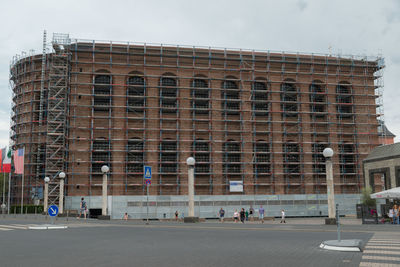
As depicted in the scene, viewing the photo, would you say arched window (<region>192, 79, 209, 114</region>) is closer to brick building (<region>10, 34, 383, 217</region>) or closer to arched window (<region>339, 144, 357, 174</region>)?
brick building (<region>10, 34, 383, 217</region>)

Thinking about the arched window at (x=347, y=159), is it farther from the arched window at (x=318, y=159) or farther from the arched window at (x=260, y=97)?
the arched window at (x=260, y=97)

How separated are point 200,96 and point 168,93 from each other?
385cm

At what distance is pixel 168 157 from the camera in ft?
149

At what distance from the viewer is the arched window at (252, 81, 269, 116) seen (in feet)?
156

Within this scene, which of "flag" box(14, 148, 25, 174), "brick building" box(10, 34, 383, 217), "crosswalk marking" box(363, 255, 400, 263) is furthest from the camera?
"brick building" box(10, 34, 383, 217)

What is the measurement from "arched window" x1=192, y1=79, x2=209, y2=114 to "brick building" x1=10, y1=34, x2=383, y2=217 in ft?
0.43

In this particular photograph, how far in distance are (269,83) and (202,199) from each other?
1616 cm

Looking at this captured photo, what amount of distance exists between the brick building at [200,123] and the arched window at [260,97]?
169 millimetres

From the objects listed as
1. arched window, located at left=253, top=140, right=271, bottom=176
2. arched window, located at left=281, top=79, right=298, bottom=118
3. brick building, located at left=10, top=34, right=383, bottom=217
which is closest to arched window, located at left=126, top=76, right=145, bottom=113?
brick building, located at left=10, top=34, right=383, bottom=217

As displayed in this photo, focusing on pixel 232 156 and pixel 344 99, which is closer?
pixel 232 156

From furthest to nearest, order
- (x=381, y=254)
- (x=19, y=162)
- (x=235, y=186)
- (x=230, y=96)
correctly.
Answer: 1. (x=230, y=96)
2. (x=235, y=186)
3. (x=19, y=162)
4. (x=381, y=254)

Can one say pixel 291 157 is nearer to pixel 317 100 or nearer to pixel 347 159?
pixel 347 159

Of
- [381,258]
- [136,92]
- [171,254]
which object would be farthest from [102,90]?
[381,258]

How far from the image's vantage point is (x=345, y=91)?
5116 cm
